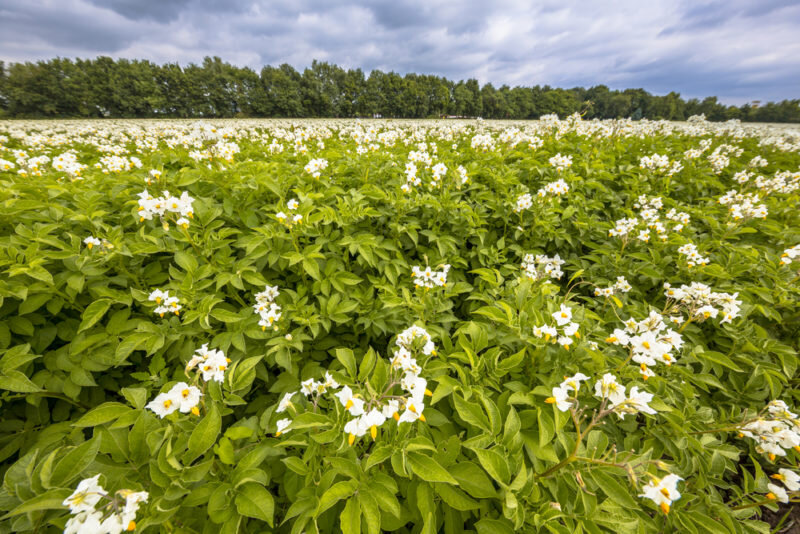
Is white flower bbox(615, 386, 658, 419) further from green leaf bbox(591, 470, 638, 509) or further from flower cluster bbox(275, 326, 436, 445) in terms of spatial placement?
flower cluster bbox(275, 326, 436, 445)

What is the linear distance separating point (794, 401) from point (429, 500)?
3539mm

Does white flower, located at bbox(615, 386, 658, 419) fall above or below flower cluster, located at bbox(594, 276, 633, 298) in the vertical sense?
above

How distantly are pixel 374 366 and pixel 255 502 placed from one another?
0.86 metres

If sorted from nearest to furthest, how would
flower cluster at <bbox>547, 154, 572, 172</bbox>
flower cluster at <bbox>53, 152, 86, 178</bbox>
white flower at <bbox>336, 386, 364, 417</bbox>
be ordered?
white flower at <bbox>336, 386, 364, 417</bbox> < flower cluster at <bbox>53, 152, 86, 178</bbox> < flower cluster at <bbox>547, 154, 572, 172</bbox>

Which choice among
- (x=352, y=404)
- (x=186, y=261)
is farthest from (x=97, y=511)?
(x=186, y=261)

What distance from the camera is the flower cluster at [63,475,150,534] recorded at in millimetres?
959

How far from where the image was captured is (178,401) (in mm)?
1415

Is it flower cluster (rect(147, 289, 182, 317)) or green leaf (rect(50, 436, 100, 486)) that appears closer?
green leaf (rect(50, 436, 100, 486))

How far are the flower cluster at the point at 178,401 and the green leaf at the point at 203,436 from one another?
3.1 inches

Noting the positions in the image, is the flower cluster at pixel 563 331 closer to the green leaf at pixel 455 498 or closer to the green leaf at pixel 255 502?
the green leaf at pixel 455 498

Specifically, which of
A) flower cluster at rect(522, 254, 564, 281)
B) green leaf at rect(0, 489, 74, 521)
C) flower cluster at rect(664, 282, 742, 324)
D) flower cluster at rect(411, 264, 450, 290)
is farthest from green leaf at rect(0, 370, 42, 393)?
flower cluster at rect(664, 282, 742, 324)

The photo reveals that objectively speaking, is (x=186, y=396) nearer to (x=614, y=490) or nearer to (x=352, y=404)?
(x=352, y=404)

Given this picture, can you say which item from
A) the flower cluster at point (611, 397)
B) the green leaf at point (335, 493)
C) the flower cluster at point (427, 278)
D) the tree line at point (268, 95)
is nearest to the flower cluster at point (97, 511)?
the green leaf at point (335, 493)

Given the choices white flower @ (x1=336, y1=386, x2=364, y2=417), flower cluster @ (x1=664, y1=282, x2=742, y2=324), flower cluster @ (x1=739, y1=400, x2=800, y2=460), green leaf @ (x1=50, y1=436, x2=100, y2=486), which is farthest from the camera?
flower cluster @ (x1=664, y1=282, x2=742, y2=324)
